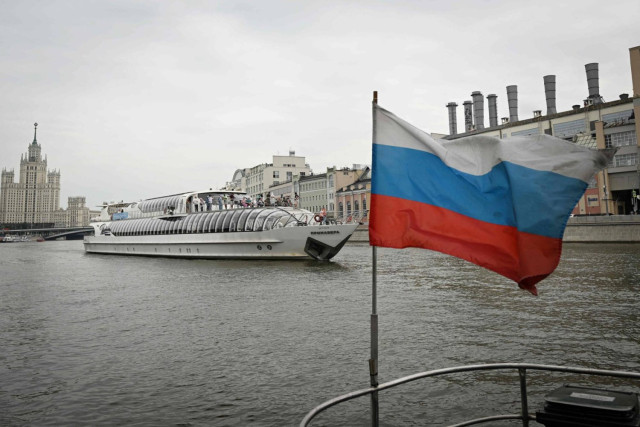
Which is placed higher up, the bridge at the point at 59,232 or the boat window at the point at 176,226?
the bridge at the point at 59,232

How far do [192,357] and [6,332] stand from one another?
20.6 ft

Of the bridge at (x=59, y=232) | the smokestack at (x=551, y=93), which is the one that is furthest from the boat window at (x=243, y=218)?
the bridge at (x=59, y=232)

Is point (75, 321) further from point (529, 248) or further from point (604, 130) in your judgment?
point (604, 130)

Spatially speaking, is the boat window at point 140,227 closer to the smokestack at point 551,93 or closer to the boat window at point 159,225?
the boat window at point 159,225

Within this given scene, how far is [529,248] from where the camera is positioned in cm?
382

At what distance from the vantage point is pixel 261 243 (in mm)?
37219

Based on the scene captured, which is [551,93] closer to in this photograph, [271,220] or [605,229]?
[605,229]

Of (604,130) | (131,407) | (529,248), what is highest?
(604,130)

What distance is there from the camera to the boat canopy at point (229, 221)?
37875 millimetres

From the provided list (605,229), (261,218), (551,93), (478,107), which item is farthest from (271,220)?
(478,107)

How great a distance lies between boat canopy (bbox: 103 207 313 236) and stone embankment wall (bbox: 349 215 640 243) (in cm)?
2655

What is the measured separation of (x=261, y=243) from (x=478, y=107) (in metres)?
60.9

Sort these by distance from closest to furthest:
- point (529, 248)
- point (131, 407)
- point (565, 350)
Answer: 1. point (529, 248)
2. point (131, 407)
3. point (565, 350)

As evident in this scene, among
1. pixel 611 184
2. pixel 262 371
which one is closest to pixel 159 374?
pixel 262 371
